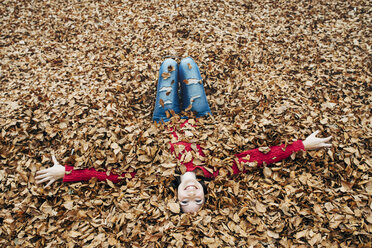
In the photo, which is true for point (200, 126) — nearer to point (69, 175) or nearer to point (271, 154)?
point (271, 154)

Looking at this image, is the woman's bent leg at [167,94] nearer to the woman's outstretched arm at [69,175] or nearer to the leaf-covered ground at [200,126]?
the leaf-covered ground at [200,126]

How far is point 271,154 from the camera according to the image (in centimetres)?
284

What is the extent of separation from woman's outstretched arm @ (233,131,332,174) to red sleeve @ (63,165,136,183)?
1.64 metres

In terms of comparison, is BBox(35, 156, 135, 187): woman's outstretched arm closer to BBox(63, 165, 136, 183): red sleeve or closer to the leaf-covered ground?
BBox(63, 165, 136, 183): red sleeve

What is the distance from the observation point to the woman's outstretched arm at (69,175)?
2709mm

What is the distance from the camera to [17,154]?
3.01 m

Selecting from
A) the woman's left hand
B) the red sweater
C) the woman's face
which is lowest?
the woman's face

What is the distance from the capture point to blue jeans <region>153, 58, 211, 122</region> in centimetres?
350

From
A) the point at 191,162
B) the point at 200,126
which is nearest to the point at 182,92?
the point at 200,126

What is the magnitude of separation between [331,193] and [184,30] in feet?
13.6

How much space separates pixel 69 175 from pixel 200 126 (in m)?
1.94

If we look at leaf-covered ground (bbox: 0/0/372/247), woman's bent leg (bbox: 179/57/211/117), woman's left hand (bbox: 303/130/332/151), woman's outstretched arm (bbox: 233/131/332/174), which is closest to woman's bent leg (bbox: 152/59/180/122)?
woman's bent leg (bbox: 179/57/211/117)

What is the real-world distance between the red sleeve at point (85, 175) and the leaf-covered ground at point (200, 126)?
0.33 feet

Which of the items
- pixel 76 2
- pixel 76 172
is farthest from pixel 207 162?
pixel 76 2
